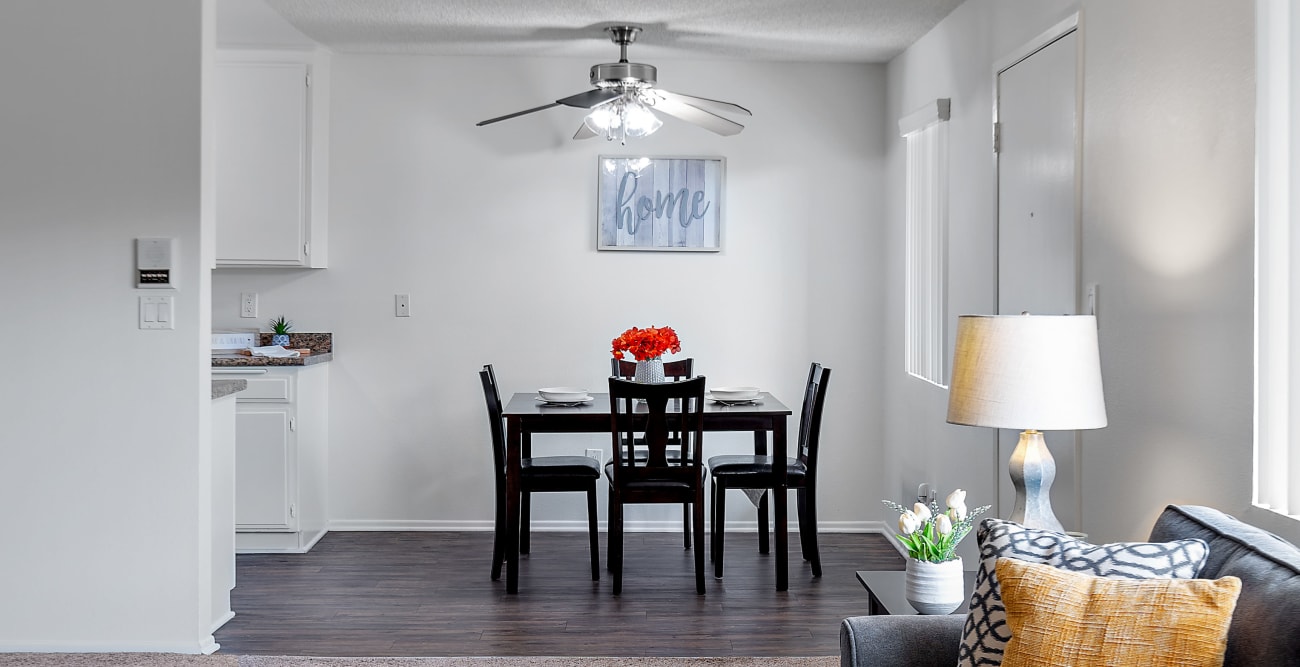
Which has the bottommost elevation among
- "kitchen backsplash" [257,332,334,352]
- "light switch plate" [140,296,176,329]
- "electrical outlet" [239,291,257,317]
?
"kitchen backsplash" [257,332,334,352]

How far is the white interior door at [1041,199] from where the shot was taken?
2893mm

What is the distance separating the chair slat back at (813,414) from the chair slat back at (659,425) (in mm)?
563

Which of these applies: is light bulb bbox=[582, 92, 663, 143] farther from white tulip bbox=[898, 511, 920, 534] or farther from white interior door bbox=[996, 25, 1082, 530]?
white tulip bbox=[898, 511, 920, 534]


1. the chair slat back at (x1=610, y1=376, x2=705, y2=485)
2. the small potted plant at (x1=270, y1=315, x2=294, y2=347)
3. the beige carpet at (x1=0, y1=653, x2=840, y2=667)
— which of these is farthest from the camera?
the small potted plant at (x1=270, y1=315, x2=294, y2=347)

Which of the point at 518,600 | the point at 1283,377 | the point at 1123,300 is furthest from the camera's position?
the point at 518,600

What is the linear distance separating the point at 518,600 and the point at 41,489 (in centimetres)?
164

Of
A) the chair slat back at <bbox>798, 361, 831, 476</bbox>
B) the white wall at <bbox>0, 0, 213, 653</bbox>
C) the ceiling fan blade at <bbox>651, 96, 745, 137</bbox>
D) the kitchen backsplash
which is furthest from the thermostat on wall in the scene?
the chair slat back at <bbox>798, 361, 831, 476</bbox>

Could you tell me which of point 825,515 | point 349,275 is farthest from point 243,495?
point 825,515

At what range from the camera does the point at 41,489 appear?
315cm

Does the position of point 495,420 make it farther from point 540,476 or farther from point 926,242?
point 926,242

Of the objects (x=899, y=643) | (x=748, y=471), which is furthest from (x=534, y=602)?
(x=899, y=643)

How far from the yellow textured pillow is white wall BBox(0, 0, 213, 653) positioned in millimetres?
2566

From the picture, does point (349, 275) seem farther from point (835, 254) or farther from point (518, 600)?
point (835, 254)

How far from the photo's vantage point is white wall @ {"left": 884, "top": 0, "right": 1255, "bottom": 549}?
2.07 m
